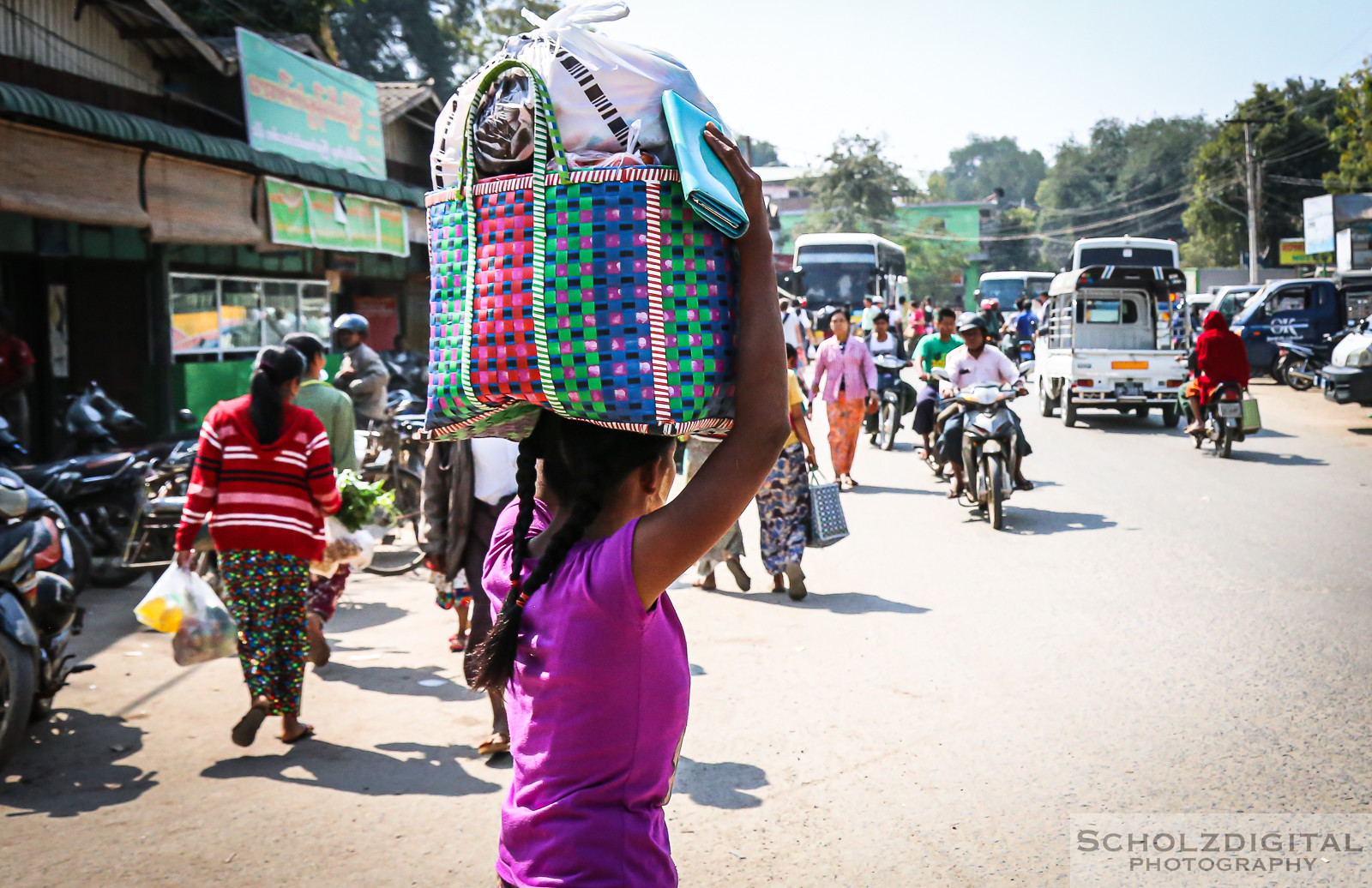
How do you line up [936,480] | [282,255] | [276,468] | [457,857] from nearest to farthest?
[457,857]
[276,468]
[936,480]
[282,255]

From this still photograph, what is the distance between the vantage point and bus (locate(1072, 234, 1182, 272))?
27.7 m

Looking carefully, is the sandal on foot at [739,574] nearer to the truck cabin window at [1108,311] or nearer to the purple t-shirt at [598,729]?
the purple t-shirt at [598,729]

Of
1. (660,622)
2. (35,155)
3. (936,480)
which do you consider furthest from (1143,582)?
(35,155)

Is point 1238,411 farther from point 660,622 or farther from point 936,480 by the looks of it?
point 660,622

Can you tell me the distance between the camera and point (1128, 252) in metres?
27.7

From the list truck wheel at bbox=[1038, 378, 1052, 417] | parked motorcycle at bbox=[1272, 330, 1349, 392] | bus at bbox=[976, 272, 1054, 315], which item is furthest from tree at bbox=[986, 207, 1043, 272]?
truck wheel at bbox=[1038, 378, 1052, 417]

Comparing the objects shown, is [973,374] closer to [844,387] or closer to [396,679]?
[844,387]

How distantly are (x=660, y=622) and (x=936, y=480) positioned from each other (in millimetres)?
11706

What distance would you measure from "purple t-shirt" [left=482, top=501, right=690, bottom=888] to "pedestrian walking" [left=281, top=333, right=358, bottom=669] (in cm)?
419

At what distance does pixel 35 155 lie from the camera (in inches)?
374

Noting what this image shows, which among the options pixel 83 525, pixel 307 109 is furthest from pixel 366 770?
pixel 307 109

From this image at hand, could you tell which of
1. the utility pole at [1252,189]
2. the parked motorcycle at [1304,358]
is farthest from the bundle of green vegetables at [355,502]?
the utility pole at [1252,189]

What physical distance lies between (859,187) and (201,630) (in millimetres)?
60449

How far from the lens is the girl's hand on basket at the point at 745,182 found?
1.75 m
